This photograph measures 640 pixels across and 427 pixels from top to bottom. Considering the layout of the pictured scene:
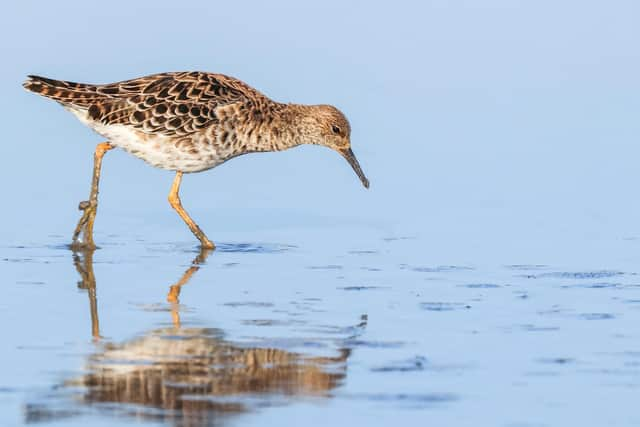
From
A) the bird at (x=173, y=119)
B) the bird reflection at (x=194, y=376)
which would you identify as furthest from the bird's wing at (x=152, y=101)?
the bird reflection at (x=194, y=376)

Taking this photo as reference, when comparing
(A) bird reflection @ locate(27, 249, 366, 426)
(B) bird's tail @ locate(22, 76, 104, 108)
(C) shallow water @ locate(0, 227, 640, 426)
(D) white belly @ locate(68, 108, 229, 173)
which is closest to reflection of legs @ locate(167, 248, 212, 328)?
(C) shallow water @ locate(0, 227, 640, 426)

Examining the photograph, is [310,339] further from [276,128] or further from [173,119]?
[276,128]

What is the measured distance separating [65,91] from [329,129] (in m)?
2.91

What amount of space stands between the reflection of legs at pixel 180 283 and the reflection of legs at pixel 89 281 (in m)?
0.55

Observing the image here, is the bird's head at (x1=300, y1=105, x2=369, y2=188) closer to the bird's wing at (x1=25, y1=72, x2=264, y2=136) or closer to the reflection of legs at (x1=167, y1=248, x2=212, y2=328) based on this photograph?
the bird's wing at (x1=25, y1=72, x2=264, y2=136)

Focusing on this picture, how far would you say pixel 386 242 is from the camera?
1388 cm

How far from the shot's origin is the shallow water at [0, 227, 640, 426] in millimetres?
7363

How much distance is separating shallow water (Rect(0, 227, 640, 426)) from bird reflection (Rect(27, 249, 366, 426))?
2cm

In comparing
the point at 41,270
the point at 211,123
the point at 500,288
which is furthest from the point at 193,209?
the point at 500,288

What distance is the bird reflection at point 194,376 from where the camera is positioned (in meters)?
7.26

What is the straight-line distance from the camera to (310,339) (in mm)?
→ 9156

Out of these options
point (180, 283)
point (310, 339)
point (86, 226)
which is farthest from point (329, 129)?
point (310, 339)

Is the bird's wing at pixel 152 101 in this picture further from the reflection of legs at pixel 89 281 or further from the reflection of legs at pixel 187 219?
the reflection of legs at pixel 89 281

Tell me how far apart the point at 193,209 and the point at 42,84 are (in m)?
2.77
